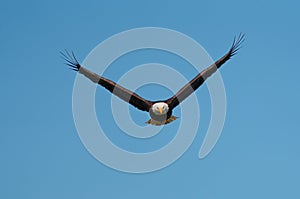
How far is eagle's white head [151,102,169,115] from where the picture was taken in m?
143

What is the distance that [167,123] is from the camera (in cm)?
14375

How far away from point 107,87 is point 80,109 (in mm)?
3161

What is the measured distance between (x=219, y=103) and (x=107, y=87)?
5.59m

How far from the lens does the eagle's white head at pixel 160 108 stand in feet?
470

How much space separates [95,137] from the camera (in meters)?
146

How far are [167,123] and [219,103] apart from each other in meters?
2.77

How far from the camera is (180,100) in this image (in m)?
144

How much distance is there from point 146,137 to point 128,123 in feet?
4.94

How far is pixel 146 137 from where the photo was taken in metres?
144

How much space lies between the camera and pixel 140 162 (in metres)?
146

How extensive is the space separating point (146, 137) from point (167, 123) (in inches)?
57.2

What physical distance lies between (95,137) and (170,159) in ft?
12.8

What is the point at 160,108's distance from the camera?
143250 millimetres

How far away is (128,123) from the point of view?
14550cm
